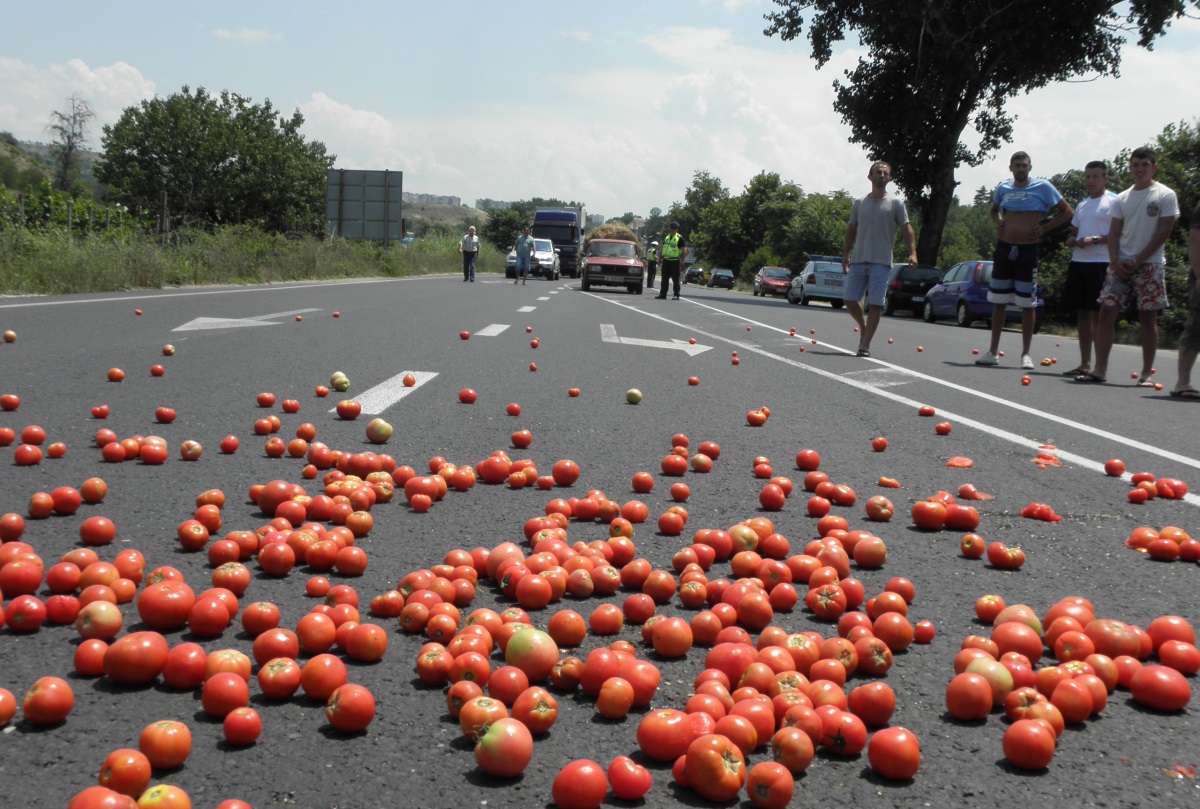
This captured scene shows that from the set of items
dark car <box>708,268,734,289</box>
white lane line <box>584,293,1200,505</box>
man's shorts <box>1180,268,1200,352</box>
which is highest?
man's shorts <box>1180,268,1200,352</box>

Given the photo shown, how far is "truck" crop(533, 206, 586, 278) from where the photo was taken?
56.3 metres

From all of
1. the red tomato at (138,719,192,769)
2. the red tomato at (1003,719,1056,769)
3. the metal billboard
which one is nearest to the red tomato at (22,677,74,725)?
the red tomato at (138,719,192,769)

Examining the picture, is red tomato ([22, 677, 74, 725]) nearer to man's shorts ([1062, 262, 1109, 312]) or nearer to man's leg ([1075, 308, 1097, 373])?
man's shorts ([1062, 262, 1109, 312])

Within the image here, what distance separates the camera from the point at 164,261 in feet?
67.6

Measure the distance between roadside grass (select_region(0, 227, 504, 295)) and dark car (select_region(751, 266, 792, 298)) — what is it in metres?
19.5

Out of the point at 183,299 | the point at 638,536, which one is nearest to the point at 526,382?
the point at 638,536

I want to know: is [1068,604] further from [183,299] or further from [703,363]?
[183,299]

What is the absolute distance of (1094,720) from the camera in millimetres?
2529

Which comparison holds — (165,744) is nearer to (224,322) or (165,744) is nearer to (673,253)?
(224,322)

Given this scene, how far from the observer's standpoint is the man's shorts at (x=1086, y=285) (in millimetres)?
10773

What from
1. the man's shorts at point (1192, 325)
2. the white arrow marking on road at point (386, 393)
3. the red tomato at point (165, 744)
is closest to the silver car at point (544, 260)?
the man's shorts at point (1192, 325)

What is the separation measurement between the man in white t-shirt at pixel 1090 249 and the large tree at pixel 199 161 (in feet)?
182

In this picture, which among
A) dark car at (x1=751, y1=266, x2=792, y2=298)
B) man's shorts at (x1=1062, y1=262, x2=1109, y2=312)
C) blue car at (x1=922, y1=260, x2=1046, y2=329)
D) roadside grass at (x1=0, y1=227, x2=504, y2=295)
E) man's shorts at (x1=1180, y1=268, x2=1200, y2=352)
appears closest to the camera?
man's shorts at (x1=1180, y1=268, x2=1200, y2=352)

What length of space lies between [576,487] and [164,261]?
1825 cm
